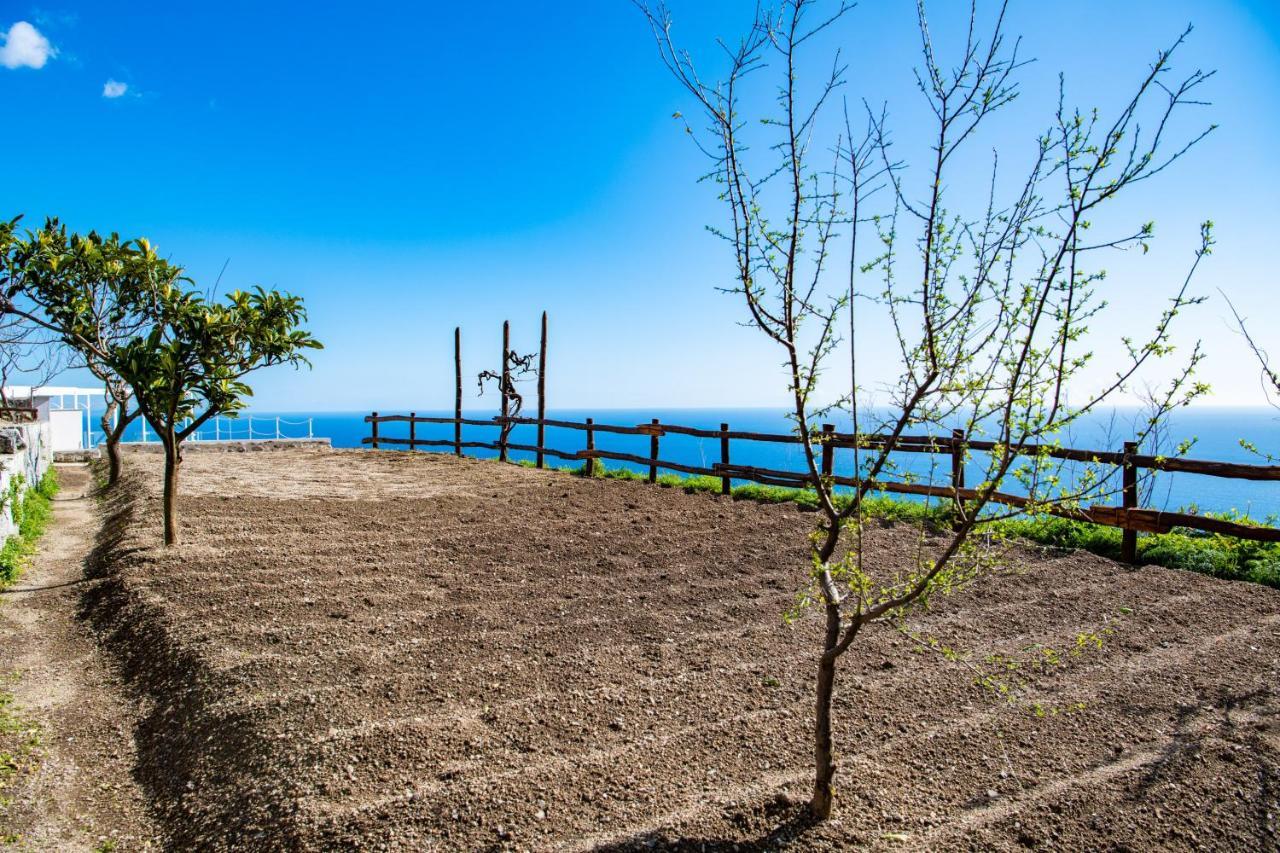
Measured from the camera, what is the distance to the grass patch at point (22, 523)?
254 inches

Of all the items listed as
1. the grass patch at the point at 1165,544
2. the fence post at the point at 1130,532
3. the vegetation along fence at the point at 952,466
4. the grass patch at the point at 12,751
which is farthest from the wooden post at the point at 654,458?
the grass patch at the point at 12,751

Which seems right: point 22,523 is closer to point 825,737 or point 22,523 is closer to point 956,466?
point 825,737

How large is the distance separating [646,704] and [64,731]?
3342mm

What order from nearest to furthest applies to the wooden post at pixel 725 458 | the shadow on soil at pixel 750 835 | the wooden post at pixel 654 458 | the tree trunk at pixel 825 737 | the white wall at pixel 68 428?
the shadow on soil at pixel 750 835, the tree trunk at pixel 825 737, the wooden post at pixel 725 458, the wooden post at pixel 654 458, the white wall at pixel 68 428

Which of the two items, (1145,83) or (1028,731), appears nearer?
(1145,83)

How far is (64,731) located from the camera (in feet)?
12.9

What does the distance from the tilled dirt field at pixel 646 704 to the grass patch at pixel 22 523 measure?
758mm

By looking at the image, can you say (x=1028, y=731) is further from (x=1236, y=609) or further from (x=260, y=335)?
(x=260, y=335)

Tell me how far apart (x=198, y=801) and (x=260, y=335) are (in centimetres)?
462

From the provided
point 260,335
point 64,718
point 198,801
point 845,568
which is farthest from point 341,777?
point 260,335

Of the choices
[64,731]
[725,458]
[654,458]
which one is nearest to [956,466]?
[725,458]

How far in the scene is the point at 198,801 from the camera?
323 centimetres

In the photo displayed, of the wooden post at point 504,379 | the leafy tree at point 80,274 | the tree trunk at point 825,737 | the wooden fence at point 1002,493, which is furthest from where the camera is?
the wooden post at point 504,379

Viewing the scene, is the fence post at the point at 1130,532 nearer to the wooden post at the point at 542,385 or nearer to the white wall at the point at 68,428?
the wooden post at the point at 542,385
